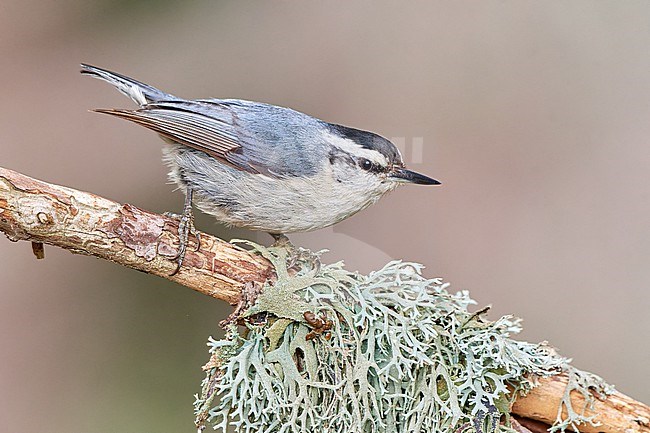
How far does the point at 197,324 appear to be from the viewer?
2.18 m

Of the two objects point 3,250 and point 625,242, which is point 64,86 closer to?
point 3,250

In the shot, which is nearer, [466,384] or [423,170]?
[466,384]

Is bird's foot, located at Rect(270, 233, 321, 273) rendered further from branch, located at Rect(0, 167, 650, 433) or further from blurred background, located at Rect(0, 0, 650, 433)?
blurred background, located at Rect(0, 0, 650, 433)

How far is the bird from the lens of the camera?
1403 mm

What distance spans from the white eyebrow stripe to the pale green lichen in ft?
0.76

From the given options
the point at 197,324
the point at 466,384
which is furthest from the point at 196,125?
the point at 197,324

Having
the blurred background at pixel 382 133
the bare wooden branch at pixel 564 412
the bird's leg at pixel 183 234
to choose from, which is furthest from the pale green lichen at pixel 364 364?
the blurred background at pixel 382 133

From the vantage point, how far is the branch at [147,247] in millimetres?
1159

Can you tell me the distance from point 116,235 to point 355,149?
19.2 inches

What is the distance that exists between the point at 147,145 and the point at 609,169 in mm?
1406

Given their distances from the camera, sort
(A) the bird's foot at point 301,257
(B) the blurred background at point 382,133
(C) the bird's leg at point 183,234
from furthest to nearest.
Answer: (B) the blurred background at point 382,133
(A) the bird's foot at point 301,257
(C) the bird's leg at point 183,234

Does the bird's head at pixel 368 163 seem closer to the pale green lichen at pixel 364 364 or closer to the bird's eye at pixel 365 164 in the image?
the bird's eye at pixel 365 164

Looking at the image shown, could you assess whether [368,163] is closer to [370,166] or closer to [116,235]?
[370,166]

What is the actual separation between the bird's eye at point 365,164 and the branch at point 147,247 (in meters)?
0.27
